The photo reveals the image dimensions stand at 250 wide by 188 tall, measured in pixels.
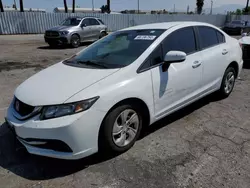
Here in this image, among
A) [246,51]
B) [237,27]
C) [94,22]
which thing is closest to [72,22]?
[94,22]

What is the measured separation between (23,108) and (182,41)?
8.30ft

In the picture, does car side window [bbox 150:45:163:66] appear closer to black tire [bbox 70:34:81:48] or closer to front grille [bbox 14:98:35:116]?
front grille [bbox 14:98:35:116]

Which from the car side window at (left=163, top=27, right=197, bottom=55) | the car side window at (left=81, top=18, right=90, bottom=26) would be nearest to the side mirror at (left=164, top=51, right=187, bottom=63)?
the car side window at (left=163, top=27, right=197, bottom=55)

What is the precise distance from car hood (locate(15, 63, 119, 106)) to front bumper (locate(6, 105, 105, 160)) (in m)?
0.23

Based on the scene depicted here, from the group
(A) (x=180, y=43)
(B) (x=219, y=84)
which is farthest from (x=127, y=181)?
(B) (x=219, y=84)

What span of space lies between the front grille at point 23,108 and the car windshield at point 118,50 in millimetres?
1003

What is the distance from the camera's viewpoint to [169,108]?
343cm

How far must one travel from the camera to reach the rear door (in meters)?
3.98

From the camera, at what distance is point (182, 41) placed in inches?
145

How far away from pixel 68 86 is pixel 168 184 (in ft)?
5.13

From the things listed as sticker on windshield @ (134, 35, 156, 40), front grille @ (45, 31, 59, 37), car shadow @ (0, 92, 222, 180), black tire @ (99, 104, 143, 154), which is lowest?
car shadow @ (0, 92, 222, 180)

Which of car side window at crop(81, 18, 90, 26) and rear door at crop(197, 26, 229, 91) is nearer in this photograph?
rear door at crop(197, 26, 229, 91)

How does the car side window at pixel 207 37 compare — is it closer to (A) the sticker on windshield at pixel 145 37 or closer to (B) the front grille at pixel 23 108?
(A) the sticker on windshield at pixel 145 37

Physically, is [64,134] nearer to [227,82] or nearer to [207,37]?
[207,37]
